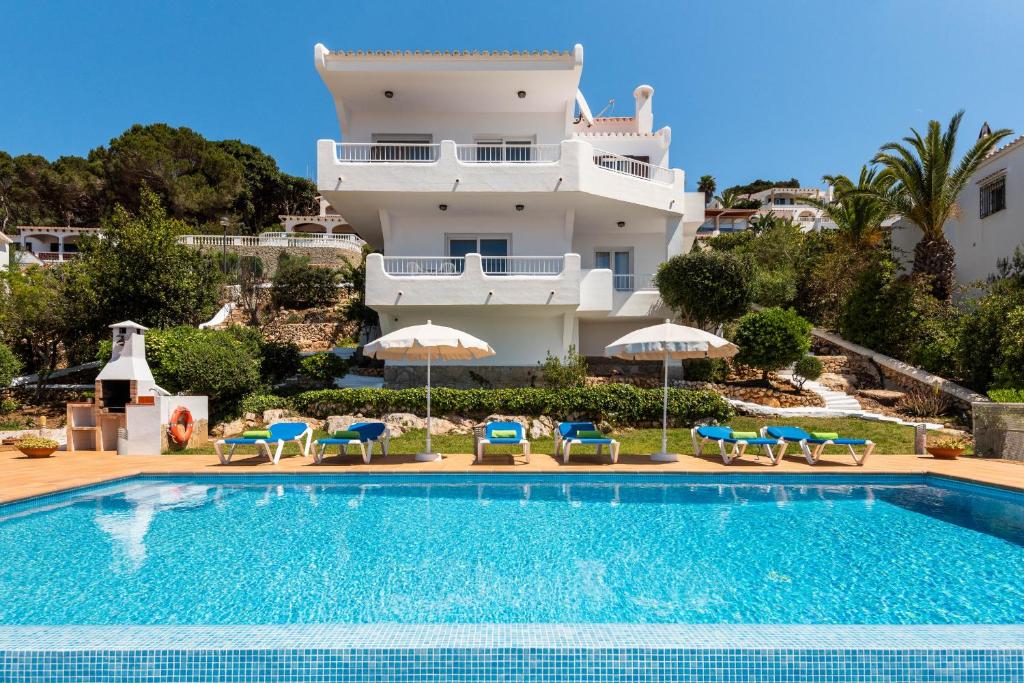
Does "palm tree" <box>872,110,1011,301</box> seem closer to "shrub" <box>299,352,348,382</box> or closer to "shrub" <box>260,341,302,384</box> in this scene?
"shrub" <box>299,352,348,382</box>

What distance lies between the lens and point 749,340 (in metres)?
17.6

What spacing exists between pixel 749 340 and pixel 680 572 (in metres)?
13.4

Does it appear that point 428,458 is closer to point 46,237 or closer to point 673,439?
point 673,439

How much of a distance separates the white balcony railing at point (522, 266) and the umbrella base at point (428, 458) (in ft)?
28.1

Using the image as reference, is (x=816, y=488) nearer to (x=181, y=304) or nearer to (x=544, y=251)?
(x=544, y=251)

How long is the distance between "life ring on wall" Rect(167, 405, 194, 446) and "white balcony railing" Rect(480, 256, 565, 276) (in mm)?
9595

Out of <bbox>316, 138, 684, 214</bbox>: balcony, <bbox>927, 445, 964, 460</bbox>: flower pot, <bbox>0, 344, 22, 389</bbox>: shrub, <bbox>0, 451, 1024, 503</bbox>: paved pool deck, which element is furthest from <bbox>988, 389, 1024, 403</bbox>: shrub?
<bbox>0, 344, 22, 389</bbox>: shrub

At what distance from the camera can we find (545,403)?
50.4 ft

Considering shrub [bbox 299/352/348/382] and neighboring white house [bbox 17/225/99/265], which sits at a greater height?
neighboring white house [bbox 17/225/99/265]

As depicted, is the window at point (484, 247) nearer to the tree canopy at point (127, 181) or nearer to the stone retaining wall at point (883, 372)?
the stone retaining wall at point (883, 372)

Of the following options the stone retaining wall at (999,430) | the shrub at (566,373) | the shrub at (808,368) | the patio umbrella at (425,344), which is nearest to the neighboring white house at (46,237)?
the shrub at (566,373)

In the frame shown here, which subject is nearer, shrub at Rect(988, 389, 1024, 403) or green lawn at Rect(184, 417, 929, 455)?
green lawn at Rect(184, 417, 929, 455)

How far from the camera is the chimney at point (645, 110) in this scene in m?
24.0

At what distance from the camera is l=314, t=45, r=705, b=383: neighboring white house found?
17.4 metres
